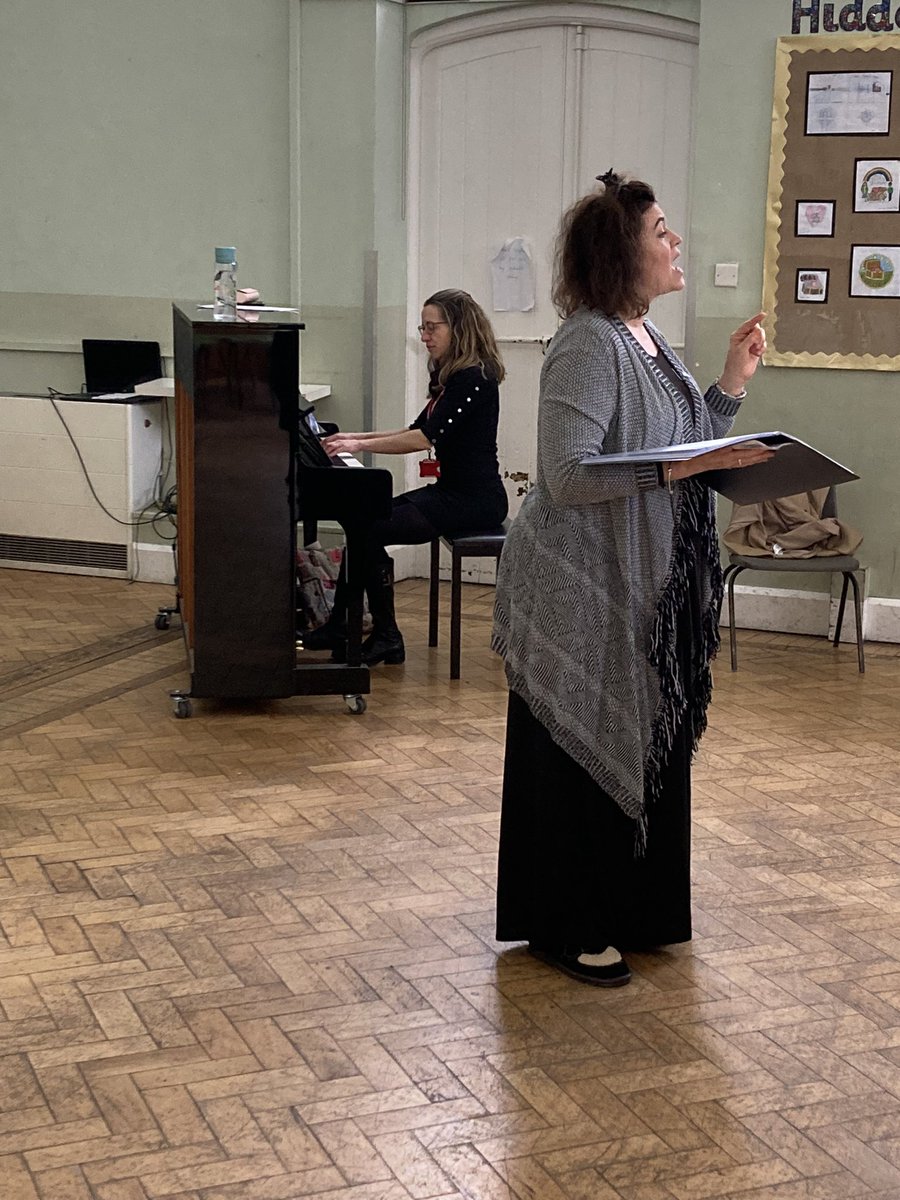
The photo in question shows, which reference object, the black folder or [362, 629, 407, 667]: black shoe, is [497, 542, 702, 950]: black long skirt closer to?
the black folder

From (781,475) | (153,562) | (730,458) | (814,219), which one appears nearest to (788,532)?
(814,219)

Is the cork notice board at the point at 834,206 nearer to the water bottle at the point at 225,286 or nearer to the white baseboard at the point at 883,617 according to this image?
the white baseboard at the point at 883,617

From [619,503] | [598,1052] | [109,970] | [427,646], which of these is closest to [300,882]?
[109,970]

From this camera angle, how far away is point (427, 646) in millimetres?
6359

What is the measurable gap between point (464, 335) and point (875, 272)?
5.95 ft

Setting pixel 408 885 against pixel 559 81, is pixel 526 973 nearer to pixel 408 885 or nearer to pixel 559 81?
pixel 408 885

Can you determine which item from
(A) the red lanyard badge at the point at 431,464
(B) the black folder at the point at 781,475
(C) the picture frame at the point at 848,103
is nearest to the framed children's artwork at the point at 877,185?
(C) the picture frame at the point at 848,103

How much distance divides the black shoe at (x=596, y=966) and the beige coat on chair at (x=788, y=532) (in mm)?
3011

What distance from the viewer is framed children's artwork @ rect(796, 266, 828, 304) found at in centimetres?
639

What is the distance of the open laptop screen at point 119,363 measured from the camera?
749 centimetres

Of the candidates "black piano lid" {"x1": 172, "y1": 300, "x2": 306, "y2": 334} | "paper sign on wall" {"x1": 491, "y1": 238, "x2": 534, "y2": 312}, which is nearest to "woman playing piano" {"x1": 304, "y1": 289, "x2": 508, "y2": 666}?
"black piano lid" {"x1": 172, "y1": 300, "x2": 306, "y2": 334}

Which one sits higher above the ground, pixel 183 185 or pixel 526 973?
pixel 183 185

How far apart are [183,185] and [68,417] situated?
1.25 meters

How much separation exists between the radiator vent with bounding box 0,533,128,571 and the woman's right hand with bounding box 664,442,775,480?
493 cm
